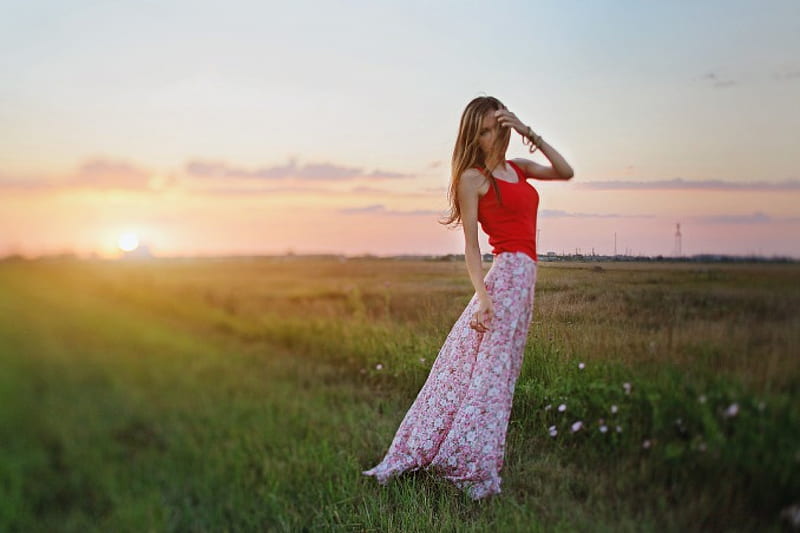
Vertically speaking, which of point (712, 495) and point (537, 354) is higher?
point (537, 354)

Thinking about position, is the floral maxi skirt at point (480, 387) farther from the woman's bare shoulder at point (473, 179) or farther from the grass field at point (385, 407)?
the woman's bare shoulder at point (473, 179)

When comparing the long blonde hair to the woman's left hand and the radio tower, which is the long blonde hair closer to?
the woman's left hand

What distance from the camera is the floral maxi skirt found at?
373cm

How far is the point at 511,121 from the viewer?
138 inches

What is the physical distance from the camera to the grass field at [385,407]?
2.83 meters

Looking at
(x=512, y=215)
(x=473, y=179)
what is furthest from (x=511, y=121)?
(x=512, y=215)

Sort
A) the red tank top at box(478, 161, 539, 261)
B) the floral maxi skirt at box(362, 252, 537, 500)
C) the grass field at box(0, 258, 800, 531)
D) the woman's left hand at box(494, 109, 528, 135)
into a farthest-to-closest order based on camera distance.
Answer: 1. the floral maxi skirt at box(362, 252, 537, 500)
2. the red tank top at box(478, 161, 539, 261)
3. the woman's left hand at box(494, 109, 528, 135)
4. the grass field at box(0, 258, 800, 531)

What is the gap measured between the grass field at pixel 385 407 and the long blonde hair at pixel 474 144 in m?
0.71

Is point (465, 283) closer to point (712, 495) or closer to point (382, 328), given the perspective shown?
point (382, 328)

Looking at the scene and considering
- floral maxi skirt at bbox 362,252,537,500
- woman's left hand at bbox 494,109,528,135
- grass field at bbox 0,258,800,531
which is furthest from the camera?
floral maxi skirt at bbox 362,252,537,500

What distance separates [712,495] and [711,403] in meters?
0.35

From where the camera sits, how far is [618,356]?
3518 millimetres

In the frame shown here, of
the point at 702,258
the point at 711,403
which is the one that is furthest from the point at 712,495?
the point at 702,258

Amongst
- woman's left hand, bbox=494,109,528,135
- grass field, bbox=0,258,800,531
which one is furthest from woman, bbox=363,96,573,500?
grass field, bbox=0,258,800,531
